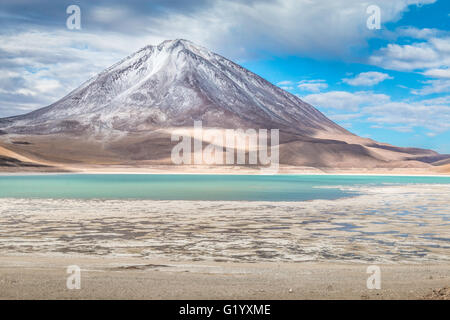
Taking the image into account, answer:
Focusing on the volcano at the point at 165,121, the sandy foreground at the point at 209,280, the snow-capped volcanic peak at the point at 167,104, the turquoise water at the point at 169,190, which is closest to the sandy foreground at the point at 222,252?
the sandy foreground at the point at 209,280

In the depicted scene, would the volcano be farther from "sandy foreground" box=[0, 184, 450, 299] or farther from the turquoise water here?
"sandy foreground" box=[0, 184, 450, 299]

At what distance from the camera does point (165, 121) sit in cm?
15612

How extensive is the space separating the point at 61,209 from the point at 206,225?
7687 millimetres

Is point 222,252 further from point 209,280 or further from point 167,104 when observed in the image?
point 167,104

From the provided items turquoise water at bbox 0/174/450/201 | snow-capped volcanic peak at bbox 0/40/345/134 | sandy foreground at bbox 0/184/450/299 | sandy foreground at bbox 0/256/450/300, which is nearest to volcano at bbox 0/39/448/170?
snow-capped volcanic peak at bbox 0/40/345/134

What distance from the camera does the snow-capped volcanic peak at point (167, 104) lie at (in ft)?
505

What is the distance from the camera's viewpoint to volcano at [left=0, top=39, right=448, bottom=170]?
119250 mm

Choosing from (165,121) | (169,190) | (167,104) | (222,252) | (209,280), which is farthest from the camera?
(167,104)

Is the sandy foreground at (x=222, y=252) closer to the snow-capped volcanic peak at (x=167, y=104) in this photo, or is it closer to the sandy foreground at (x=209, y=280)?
the sandy foreground at (x=209, y=280)

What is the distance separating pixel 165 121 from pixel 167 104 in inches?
497

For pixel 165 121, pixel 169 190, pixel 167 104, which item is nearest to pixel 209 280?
pixel 169 190

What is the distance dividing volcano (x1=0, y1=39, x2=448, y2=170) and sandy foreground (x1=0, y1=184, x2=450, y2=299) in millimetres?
82251

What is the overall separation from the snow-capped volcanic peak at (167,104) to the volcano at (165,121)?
31 centimetres

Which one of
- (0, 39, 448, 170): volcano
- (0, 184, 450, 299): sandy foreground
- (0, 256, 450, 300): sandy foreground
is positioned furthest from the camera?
(0, 39, 448, 170): volcano
